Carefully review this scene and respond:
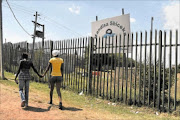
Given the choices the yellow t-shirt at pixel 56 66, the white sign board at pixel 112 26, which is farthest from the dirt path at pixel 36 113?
the white sign board at pixel 112 26

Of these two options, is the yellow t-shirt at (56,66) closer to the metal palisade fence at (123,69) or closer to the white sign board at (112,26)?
the metal palisade fence at (123,69)

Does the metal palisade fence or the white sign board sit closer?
the metal palisade fence

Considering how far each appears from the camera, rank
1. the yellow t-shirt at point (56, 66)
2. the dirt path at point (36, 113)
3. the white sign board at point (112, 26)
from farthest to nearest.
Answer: the white sign board at point (112, 26)
the yellow t-shirt at point (56, 66)
the dirt path at point (36, 113)

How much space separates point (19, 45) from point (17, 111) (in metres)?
9.30

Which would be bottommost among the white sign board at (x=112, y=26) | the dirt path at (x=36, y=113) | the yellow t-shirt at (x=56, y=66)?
the dirt path at (x=36, y=113)

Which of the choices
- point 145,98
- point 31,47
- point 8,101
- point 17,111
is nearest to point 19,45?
point 31,47

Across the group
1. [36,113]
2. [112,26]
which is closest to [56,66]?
[36,113]

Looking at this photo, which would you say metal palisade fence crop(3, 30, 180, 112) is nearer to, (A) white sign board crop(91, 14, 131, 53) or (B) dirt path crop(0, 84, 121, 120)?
(B) dirt path crop(0, 84, 121, 120)

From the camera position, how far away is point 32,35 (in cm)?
2250

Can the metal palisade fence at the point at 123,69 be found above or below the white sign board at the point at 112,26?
below

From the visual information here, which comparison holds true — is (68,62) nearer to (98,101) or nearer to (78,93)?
(78,93)

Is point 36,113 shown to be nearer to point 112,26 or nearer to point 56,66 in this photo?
point 56,66

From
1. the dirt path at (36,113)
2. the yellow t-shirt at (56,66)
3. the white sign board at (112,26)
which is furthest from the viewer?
the white sign board at (112,26)

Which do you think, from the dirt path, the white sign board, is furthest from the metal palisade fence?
the white sign board
